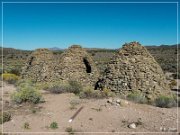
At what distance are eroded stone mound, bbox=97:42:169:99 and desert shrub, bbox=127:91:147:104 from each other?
0.24 metres


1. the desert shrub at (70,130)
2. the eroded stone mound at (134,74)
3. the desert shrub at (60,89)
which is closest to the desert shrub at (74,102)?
the eroded stone mound at (134,74)

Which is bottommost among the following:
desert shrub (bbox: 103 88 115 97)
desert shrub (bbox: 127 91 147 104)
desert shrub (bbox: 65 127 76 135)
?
desert shrub (bbox: 65 127 76 135)

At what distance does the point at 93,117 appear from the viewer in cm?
1048

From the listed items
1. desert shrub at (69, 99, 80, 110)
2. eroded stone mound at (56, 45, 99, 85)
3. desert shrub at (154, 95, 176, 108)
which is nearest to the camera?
desert shrub at (69, 99, 80, 110)

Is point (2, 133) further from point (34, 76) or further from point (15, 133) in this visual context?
point (34, 76)

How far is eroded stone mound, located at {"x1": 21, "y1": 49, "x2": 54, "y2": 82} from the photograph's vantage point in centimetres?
1903

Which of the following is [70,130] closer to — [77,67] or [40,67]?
[77,67]

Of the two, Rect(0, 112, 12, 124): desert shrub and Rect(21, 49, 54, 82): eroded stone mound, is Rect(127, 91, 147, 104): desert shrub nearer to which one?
Rect(0, 112, 12, 124): desert shrub

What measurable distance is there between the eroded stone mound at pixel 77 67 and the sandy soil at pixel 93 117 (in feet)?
17.2

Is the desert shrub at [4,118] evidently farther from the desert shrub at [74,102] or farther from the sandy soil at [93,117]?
the desert shrub at [74,102]

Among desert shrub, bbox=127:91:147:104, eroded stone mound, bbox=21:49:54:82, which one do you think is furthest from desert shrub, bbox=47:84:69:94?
desert shrub, bbox=127:91:147:104

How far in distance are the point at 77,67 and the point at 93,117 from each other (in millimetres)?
8055

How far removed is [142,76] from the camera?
13820 millimetres

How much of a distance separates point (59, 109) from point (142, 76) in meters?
4.06
